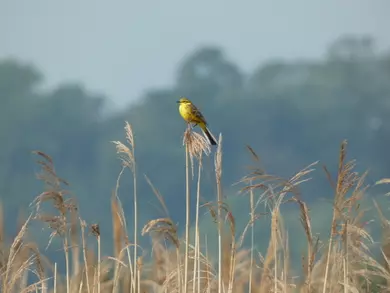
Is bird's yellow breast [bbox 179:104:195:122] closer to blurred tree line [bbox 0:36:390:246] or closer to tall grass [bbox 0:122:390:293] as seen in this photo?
tall grass [bbox 0:122:390:293]

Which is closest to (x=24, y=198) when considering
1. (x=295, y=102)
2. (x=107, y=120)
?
(x=107, y=120)

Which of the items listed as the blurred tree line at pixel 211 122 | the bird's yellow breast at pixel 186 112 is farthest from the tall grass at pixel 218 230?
the blurred tree line at pixel 211 122

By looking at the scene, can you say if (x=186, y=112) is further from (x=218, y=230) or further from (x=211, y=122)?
(x=211, y=122)

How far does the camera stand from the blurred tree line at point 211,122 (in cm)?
5119

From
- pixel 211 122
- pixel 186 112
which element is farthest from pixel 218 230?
pixel 211 122

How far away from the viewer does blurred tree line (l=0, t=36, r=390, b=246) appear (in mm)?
51188

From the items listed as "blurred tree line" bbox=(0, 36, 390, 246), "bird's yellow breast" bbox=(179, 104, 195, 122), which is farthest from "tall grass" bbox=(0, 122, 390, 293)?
"blurred tree line" bbox=(0, 36, 390, 246)

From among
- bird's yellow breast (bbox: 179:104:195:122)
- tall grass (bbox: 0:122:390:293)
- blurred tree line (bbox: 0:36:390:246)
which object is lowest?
tall grass (bbox: 0:122:390:293)

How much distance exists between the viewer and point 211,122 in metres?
53.5

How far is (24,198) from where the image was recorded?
49906mm

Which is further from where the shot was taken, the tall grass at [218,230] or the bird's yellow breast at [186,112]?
the bird's yellow breast at [186,112]

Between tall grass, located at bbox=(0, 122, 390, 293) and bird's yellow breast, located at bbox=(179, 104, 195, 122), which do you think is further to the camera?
bird's yellow breast, located at bbox=(179, 104, 195, 122)

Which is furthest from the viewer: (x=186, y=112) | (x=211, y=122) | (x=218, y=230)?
(x=211, y=122)

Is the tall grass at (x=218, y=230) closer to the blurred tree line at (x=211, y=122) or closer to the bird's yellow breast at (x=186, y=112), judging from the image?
the bird's yellow breast at (x=186, y=112)
